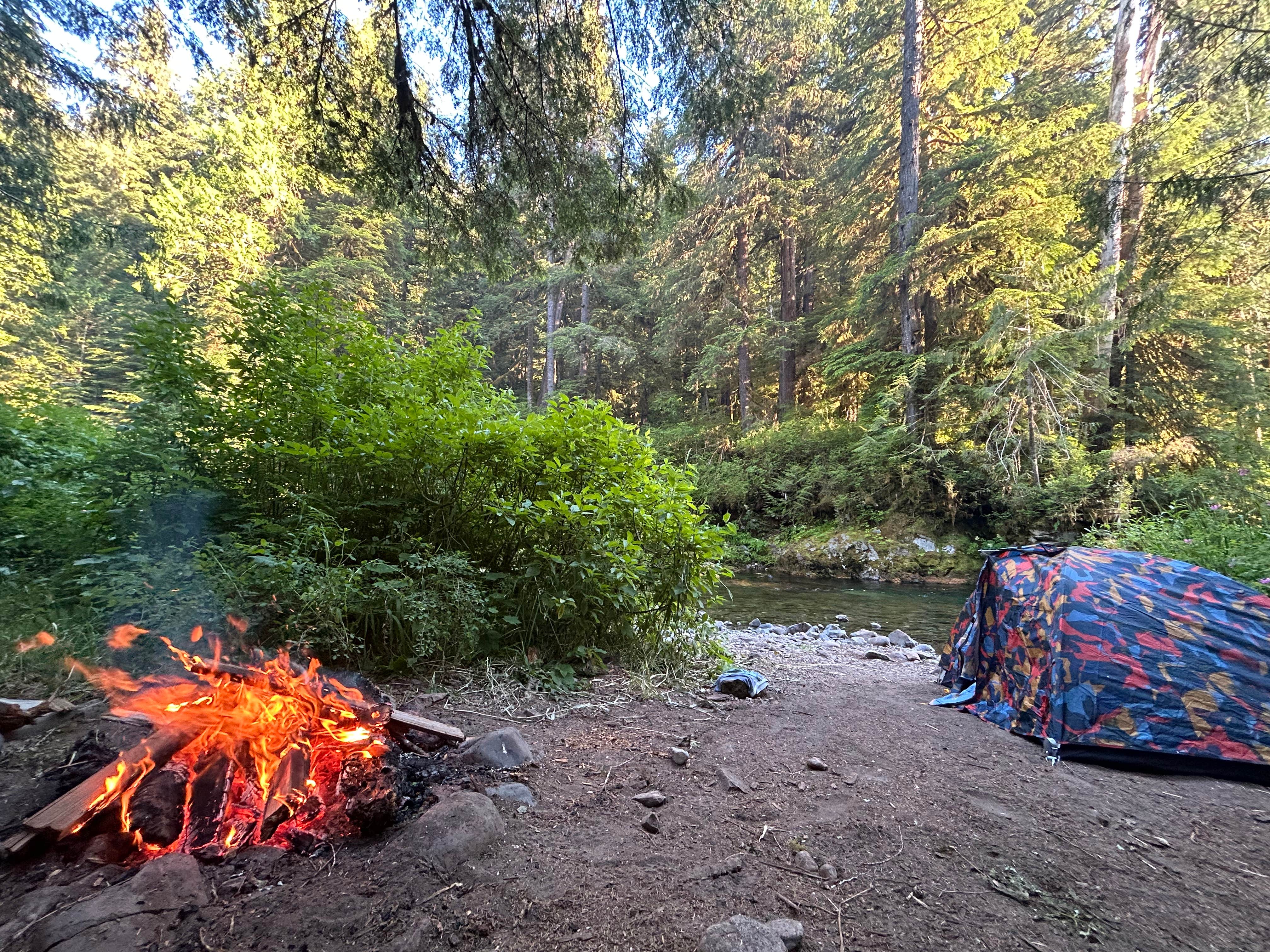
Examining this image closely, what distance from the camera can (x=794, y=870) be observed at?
177cm

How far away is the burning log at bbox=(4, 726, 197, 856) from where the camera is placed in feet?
4.96

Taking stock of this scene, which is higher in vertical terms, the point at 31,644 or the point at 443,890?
the point at 31,644

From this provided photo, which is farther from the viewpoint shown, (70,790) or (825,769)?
(825,769)

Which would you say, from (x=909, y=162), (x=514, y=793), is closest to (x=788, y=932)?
(x=514, y=793)

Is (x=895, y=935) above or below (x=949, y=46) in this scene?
below

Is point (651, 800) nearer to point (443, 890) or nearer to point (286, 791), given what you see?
point (443, 890)

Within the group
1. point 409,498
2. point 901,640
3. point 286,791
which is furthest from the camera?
point 901,640

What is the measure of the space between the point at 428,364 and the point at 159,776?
2.89 m

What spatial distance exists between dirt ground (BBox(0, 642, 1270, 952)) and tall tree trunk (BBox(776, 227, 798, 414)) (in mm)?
16015

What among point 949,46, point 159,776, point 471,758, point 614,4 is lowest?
point 471,758

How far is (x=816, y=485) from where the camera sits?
49.6ft

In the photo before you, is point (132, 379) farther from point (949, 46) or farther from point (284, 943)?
point (949, 46)

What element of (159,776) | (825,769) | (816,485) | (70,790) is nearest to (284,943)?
(159,776)

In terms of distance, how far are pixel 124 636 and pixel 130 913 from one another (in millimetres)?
1512
